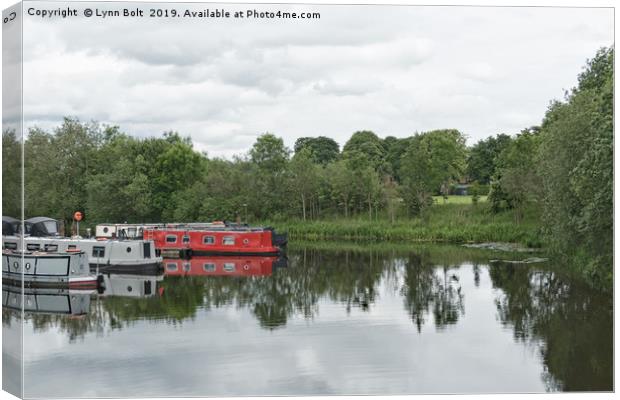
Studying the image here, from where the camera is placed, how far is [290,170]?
24500mm

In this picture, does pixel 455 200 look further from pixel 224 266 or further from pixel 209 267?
pixel 209 267

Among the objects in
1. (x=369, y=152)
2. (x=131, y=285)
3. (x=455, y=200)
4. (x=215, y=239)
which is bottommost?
(x=131, y=285)

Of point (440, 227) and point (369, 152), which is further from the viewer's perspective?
point (369, 152)

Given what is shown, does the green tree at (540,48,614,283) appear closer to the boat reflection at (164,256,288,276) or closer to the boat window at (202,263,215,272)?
the boat reflection at (164,256,288,276)

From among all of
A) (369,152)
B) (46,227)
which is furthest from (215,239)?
(46,227)

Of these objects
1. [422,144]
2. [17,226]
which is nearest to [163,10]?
[17,226]

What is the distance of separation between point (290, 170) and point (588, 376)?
1665cm

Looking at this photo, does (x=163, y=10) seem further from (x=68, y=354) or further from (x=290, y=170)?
(x=290, y=170)

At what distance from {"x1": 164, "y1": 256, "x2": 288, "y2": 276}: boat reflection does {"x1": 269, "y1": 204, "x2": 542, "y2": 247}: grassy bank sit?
3485mm

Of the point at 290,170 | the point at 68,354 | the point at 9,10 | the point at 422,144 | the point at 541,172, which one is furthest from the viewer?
the point at 290,170

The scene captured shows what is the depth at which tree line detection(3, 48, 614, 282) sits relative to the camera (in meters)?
10.2

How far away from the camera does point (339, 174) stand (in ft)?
91.3

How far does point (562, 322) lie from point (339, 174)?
1655cm

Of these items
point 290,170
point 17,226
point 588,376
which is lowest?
point 588,376
